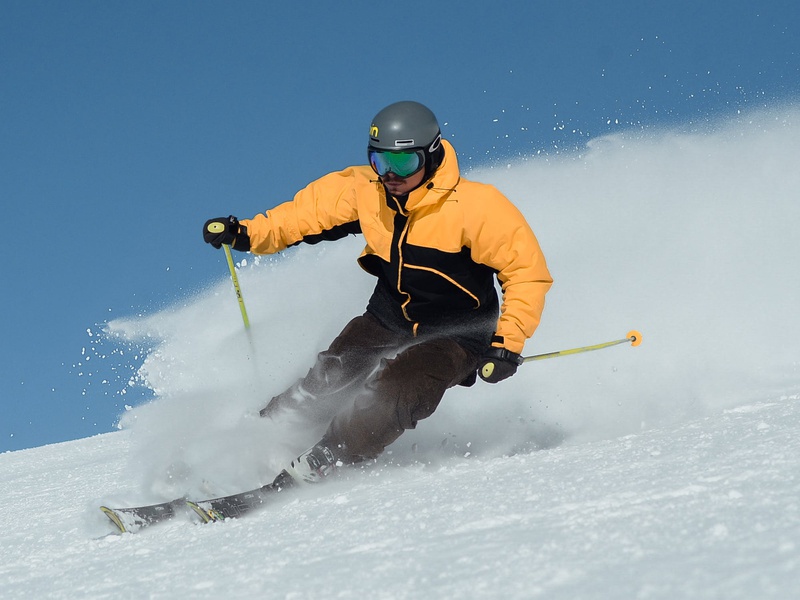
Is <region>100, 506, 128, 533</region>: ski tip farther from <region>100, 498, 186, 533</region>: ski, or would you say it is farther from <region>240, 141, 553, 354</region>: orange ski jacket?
<region>240, 141, 553, 354</region>: orange ski jacket

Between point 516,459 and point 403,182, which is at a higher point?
point 403,182

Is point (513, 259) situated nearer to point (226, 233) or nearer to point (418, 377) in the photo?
point (418, 377)

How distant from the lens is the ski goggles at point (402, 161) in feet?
13.2

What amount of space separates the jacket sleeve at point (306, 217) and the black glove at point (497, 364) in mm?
1187

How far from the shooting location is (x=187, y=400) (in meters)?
4.93

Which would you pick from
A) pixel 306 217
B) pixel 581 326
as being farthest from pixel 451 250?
pixel 581 326

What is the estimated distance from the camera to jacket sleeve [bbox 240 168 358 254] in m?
4.64

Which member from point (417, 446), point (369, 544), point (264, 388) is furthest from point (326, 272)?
point (369, 544)

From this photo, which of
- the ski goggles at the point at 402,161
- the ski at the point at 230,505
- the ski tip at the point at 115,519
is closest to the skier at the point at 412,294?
the ski goggles at the point at 402,161

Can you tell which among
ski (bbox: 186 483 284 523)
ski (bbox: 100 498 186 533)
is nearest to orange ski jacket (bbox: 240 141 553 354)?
ski (bbox: 186 483 284 523)

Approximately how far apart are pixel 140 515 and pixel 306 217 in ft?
6.05

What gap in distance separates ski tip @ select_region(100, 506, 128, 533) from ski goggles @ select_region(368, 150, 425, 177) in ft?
6.56

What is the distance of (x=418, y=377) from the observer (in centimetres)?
402

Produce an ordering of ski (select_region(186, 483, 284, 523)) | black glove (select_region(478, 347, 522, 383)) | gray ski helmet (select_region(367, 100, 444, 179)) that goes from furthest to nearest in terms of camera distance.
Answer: gray ski helmet (select_region(367, 100, 444, 179)) → black glove (select_region(478, 347, 522, 383)) → ski (select_region(186, 483, 284, 523))
